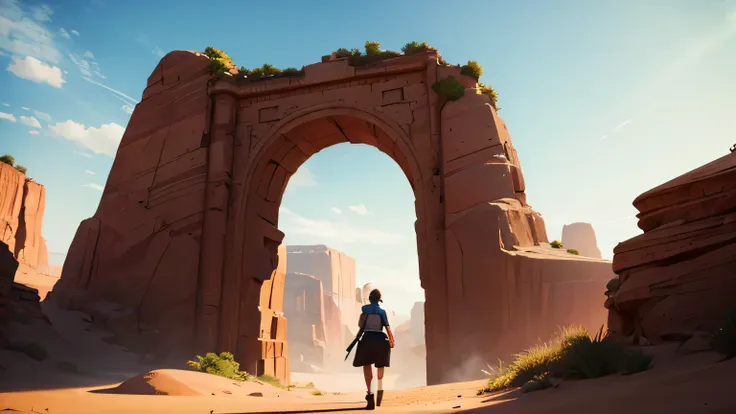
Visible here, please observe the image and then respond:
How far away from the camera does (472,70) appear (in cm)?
1395

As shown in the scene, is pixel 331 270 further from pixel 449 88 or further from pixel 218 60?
pixel 449 88

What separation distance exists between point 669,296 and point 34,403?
259 inches

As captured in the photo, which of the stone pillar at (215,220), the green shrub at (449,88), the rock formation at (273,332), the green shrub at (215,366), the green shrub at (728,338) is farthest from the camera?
the rock formation at (273,332)

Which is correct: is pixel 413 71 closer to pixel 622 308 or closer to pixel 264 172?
pixel 264 172

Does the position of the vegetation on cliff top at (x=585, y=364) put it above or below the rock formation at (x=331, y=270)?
below

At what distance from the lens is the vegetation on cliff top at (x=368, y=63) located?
13.6 metres

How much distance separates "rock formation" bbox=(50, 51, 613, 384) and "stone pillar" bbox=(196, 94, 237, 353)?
0.04 meters

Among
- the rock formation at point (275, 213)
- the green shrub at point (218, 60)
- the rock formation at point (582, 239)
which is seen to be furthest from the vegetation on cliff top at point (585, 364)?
the rock formation at point (582, 239)

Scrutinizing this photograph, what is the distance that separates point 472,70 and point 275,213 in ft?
24.7

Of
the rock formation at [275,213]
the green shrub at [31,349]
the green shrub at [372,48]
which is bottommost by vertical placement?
the green shrub at [31,349]

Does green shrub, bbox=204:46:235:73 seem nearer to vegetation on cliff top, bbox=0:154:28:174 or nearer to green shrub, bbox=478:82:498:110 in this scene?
green shrub, bbox=478:82:498:110

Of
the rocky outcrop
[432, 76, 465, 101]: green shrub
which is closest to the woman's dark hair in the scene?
[432, 76, 465, 101]: green shrub

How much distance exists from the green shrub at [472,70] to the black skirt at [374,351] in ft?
31.3

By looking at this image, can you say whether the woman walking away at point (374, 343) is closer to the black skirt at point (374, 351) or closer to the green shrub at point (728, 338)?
the black skirt at point (374, 351)
